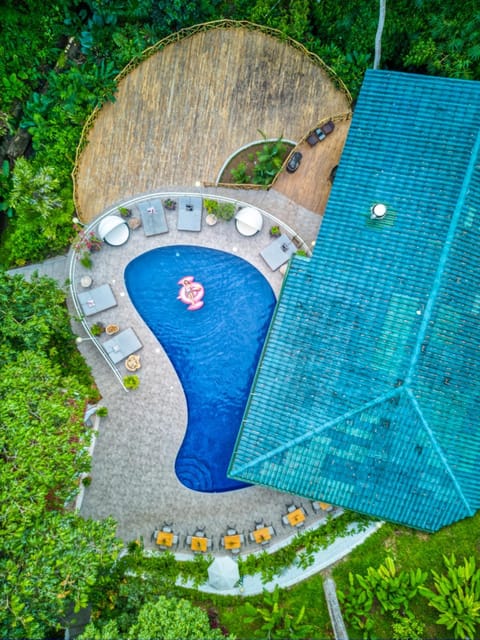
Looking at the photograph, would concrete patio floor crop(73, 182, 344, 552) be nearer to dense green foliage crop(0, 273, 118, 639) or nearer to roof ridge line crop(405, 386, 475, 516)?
dense green foliage crop(0, 273, 118, 639)

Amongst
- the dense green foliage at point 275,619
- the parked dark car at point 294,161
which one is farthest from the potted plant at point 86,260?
the dense green foliage at point 275,619

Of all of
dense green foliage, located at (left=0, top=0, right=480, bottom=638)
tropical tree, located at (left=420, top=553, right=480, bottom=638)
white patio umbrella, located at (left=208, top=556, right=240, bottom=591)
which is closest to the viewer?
dense green foliage, located at (left=0, top=0, right=480, bottom=638)

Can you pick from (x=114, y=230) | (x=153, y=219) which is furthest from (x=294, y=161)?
(x=114, y=230)

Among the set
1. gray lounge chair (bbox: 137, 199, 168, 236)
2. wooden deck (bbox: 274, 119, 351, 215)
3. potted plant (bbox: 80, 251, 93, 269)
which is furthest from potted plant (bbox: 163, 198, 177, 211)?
wooden deck (bbox: 274, 119, 351, 215)

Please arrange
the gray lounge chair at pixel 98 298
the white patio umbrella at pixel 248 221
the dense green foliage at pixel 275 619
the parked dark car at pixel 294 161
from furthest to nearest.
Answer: the gray lounge chair at pixel 98 298 < the parked dark car at pixel 294 161 < the white patio umbrella at pixel 248 221 < the dense green foliage at pixel 275 619

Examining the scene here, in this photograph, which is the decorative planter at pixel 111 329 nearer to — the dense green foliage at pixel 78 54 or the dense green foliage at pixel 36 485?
the dense green foliage at pixel 36 485

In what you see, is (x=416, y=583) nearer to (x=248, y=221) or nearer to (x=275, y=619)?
(x=275, y=619)
